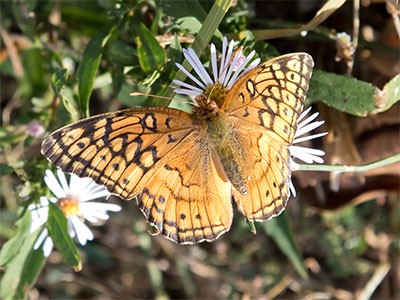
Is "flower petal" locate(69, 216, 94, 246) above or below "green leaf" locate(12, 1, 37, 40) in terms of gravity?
below

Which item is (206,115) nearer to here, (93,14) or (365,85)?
(365,85)

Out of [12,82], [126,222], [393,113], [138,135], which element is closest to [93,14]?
[12,82]

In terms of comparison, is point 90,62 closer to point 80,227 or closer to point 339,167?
point 80,227

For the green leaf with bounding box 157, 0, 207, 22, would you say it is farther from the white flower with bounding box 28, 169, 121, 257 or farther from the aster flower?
the white flower with bounding box 28, 169, 121, 257

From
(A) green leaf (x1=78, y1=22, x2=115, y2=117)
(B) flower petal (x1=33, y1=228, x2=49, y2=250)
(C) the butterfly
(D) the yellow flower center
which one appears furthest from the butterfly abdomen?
(B) flower petal (x1=33, y1=228, x2=49, y2=250)

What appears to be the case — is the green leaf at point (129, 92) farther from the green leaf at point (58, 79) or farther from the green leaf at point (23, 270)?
the green leaf at point (23, 270)

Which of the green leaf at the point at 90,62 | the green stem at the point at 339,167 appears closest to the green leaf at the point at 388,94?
the green stem at the point at 339,167
